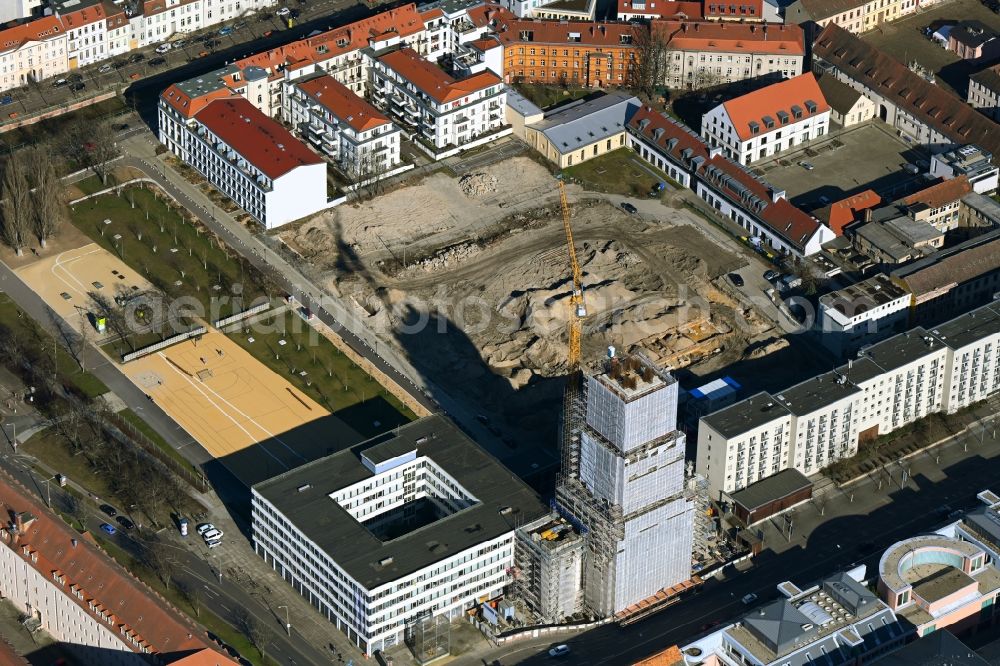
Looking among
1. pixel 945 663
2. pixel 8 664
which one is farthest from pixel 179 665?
pixel 945 663

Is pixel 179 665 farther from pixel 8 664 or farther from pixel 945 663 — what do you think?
pixel 945 663
